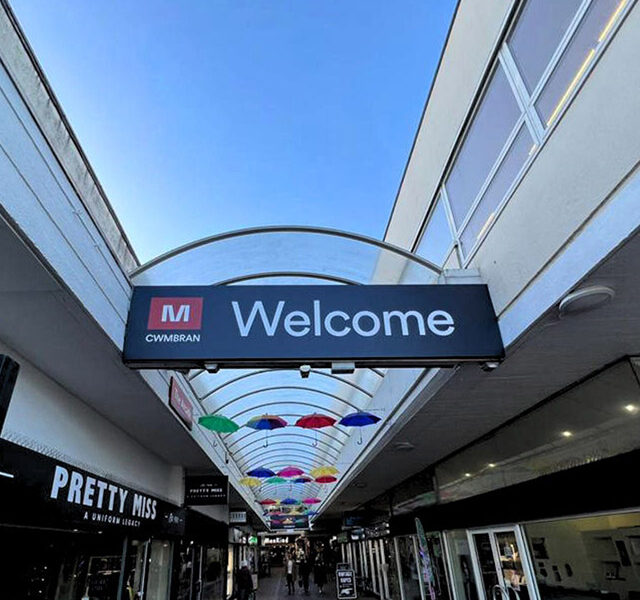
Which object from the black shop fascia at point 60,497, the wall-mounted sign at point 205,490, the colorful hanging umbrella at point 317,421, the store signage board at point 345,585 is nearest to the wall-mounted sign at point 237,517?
the store signage board at point 345,585

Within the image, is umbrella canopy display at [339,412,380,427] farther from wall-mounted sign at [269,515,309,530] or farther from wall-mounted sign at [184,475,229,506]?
wall-mounted sign at [269,515,309,530]

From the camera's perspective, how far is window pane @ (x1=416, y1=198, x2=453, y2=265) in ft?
19.5

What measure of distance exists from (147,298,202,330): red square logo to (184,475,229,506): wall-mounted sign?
22.3ft

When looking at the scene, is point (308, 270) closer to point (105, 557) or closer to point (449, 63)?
point (449, 63)

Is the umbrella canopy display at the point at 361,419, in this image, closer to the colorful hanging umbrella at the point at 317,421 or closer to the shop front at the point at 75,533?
the colorful hanging umbrella at the point at 317,421

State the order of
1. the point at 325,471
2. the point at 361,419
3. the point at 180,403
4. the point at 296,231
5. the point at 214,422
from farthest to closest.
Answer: the point at 325,471, the point at 361,419, the point at 214,422, the point at 180,403, the point at 296,231

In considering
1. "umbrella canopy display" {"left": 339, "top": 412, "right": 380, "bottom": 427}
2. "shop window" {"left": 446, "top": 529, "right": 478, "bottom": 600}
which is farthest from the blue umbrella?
"shop window" {"left": 446, "top": 529, "right": 478, "bottom": 600}

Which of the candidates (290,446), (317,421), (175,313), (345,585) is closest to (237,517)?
(290,446)

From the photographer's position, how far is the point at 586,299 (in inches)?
131

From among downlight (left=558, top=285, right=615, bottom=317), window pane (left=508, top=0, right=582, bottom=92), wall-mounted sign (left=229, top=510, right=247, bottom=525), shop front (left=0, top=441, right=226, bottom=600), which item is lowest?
shop front (left=0, top=441, right=226, bottom=600)

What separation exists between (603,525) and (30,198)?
6.48 m

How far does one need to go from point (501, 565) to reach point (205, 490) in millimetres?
5911

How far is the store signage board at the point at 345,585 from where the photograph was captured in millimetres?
16531

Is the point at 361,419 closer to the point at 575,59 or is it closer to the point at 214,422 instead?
the point at 214,422
